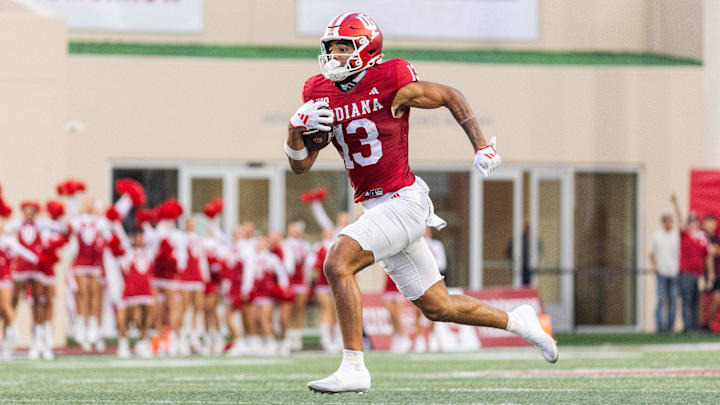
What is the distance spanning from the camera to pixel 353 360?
6.31 meters

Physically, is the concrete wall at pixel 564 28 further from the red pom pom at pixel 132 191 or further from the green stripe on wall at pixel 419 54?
the red pom pom at pixel 132 191

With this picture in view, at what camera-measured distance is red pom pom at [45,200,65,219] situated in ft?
53.9

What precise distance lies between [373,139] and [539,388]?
2360 mm

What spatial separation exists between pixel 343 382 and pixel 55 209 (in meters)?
10.9

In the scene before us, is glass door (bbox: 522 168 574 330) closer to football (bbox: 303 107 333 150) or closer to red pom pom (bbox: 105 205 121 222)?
red pom pom (bbox: 105 205 121 222)

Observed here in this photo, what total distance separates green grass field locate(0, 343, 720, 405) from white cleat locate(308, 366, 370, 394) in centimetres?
71

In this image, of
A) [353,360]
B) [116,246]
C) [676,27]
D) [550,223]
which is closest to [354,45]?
[353,360]

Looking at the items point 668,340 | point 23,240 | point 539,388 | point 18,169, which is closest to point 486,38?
point 668,340

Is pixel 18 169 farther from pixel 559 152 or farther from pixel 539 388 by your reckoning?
pixel 539 388

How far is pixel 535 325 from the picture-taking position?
7117mm

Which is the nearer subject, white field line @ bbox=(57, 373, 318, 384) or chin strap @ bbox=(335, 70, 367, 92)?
chin strap @ bbox=(335, 70, 367, 92)

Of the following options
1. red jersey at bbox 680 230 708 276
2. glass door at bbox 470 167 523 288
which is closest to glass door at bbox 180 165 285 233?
glass door at bbox 470 167 523 288

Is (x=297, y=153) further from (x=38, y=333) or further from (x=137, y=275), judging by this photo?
(x=38, y=333)

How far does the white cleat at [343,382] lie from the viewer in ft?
20.2
